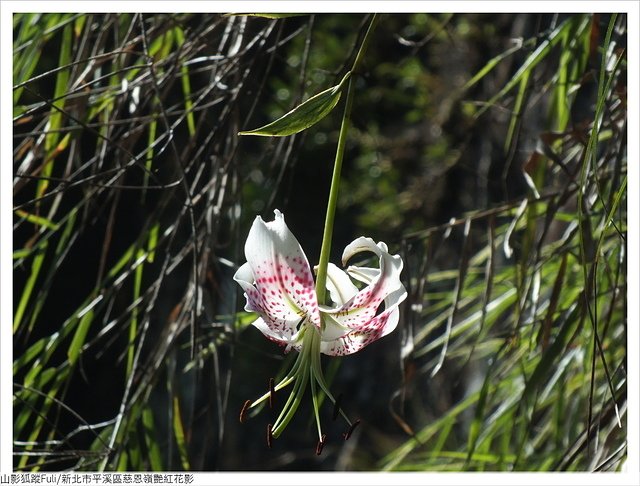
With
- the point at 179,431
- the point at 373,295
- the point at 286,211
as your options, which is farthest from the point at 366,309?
the point at 286,211

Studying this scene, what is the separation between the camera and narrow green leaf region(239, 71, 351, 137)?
1.48 ft

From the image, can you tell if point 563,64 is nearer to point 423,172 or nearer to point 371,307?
point 371,307

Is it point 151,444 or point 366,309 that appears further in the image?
point 151,444

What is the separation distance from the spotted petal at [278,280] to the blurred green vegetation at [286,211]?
0.50ft

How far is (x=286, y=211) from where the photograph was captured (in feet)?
4.33

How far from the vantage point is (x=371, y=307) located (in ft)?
1.62

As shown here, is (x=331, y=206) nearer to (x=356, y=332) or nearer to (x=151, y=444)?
(x=356, y=332)

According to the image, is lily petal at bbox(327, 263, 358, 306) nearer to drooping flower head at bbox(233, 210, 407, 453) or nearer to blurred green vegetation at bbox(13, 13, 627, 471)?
drooping flower head at bbox(233, 210, 407, 453)

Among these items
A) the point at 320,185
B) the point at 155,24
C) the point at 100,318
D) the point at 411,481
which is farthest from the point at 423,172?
the point at 155,24

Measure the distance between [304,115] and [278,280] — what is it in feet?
0.29

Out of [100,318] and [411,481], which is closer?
[411,481]

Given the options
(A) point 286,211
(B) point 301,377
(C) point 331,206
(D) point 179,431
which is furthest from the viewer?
(A) point 286,211

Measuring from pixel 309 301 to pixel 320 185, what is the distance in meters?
1.90

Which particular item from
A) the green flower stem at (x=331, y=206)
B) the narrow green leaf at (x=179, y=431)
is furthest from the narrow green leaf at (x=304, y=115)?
the narrow green leaf at (x=179, y=431)
